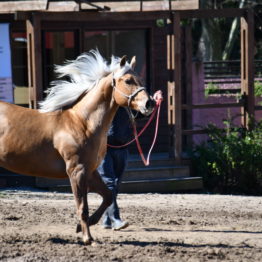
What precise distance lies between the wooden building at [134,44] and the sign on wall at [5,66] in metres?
0.31

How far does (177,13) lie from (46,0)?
2.28 m

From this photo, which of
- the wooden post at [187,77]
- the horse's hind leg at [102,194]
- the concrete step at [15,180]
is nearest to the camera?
the horse's hind leg at [102,194]

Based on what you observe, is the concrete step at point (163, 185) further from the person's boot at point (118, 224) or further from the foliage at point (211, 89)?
the foliage at point (211, 89)

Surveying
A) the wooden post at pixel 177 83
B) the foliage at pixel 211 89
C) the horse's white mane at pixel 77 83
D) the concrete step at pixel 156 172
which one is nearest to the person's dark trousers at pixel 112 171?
the horse's white mane at pixel 77 83

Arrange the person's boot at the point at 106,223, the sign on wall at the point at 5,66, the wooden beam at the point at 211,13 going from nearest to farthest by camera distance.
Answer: the person's boot at the point at 106,223, the sign on wall at the point at 5,66, the wooden beam at the point at 211,13

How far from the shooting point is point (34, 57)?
37.0 ft

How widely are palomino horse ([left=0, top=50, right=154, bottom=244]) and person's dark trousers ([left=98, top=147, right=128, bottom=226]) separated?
528 mm

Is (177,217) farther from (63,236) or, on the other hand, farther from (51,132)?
(51,132)

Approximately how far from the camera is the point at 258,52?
30.5 meters

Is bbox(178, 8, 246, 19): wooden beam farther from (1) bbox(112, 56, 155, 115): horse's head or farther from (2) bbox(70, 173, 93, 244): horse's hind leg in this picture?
(2) bbox(70, 173, 93, 244): horse's hind leg

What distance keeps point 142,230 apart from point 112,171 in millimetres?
810

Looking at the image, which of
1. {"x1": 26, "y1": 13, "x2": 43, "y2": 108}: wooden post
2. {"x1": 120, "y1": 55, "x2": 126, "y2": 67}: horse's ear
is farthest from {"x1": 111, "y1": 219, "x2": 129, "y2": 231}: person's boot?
{"x1": 26, "y1": 13, "x2": 43, "y2": 108}: wooden post

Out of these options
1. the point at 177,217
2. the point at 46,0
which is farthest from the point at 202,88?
the point at 177,217

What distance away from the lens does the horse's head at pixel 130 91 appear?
720 centimetres
